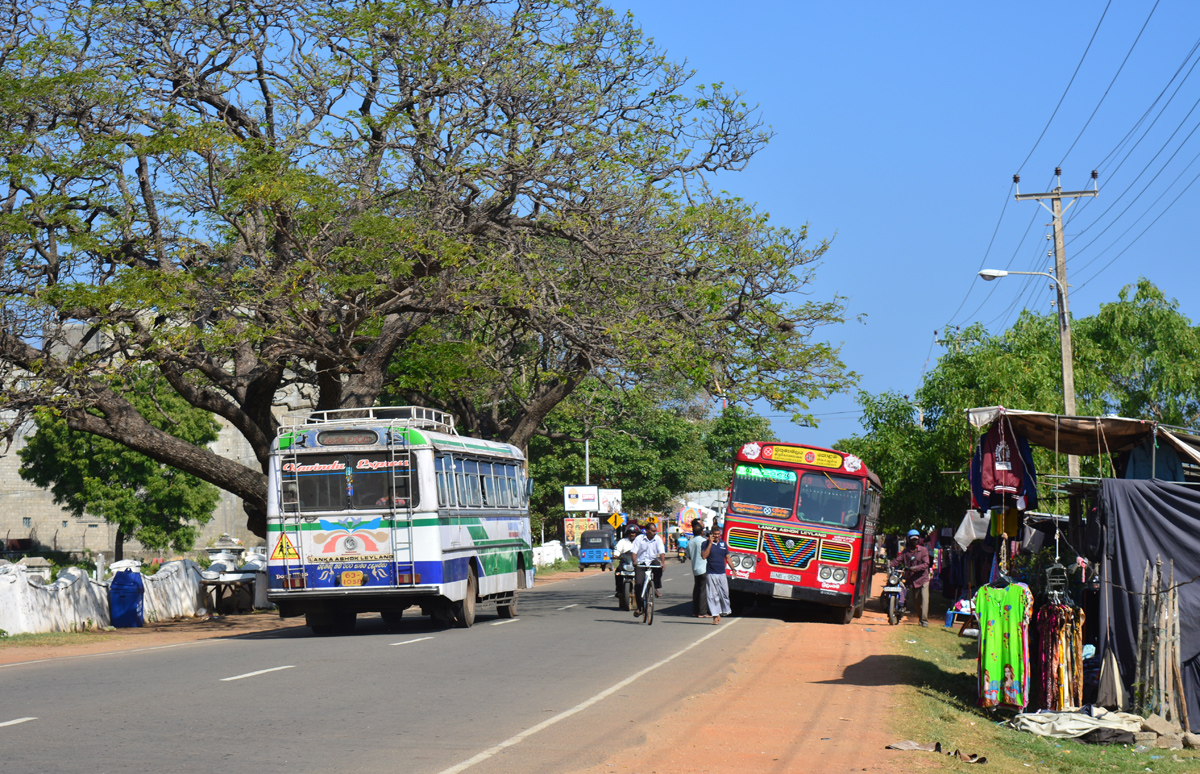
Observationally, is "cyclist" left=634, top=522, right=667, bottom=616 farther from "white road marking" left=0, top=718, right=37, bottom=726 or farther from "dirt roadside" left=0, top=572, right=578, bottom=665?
"white road marking" left=0, top=718, right=37, bottom=726

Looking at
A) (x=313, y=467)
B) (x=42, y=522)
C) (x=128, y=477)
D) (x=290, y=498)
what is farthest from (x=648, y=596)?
(x=42, y=522)

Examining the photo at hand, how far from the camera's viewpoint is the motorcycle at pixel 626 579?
78.7ft

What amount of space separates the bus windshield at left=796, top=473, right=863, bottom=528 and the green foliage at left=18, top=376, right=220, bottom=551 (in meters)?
39.5

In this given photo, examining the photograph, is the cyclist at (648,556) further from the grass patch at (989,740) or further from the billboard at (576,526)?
the billboard at (576,526)

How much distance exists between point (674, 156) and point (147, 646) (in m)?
14.3

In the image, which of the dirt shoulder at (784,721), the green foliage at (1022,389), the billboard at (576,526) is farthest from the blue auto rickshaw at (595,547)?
the dirt shoulder at (784,721)

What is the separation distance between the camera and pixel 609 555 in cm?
5184

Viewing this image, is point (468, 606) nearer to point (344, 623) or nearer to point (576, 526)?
point (344, 623)

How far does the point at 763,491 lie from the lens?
24.0 meters

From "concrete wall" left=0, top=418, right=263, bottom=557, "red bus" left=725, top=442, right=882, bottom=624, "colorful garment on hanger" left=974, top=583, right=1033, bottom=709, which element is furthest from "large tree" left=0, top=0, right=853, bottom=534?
"concrete wall" left=0, top=418, right=263, bottom=557

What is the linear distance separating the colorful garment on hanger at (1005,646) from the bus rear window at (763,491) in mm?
12422

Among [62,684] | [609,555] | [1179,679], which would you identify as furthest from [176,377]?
[609,555]

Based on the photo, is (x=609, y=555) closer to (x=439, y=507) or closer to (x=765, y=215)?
(x=765, y=215)

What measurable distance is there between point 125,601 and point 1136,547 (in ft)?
64.1
